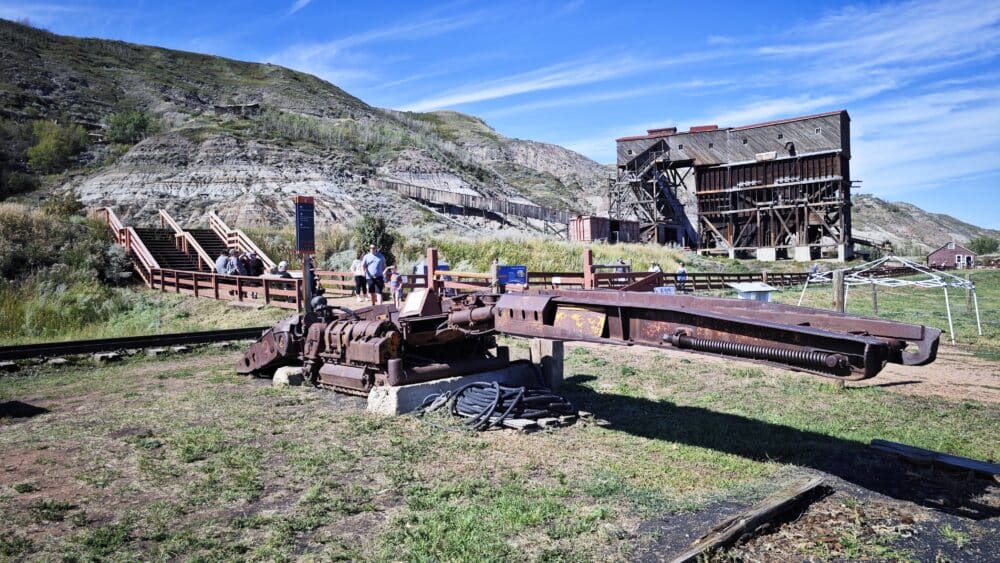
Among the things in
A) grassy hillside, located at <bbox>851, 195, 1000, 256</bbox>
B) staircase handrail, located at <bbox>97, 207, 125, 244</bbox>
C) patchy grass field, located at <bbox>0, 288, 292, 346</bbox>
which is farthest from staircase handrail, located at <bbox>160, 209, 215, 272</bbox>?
grassy hillside, located at <bbox>851, 195, 1000, 256</bbox>

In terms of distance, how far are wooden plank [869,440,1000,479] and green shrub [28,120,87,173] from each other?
58825 mm

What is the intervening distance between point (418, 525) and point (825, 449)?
13.4ft

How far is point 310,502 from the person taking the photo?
5.05 meters

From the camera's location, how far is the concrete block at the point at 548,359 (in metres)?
8.80

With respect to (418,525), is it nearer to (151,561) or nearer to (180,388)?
(151,561)

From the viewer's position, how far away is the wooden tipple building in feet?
163

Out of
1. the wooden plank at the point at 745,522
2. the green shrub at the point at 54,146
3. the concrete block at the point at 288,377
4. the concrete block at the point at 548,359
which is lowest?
the wooden plank at the point at 745,522

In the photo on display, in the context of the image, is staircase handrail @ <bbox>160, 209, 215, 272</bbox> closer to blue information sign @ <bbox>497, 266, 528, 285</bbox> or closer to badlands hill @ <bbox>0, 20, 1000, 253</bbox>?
badlands hill @ <bbox>0, 20, 1000, 253</bbox>

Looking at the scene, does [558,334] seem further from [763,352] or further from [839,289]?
[839,289]

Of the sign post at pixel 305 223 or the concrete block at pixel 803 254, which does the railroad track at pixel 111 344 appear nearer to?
the sign post at pixel 305 223

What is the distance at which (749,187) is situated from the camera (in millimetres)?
52875

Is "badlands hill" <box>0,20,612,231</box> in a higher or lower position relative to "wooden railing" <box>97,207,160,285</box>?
higher

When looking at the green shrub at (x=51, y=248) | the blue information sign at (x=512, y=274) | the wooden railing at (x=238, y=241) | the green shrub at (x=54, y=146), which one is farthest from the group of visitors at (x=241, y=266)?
the green shrub at (x=54, y=146)

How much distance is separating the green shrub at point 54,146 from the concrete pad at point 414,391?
54016 millimetres
